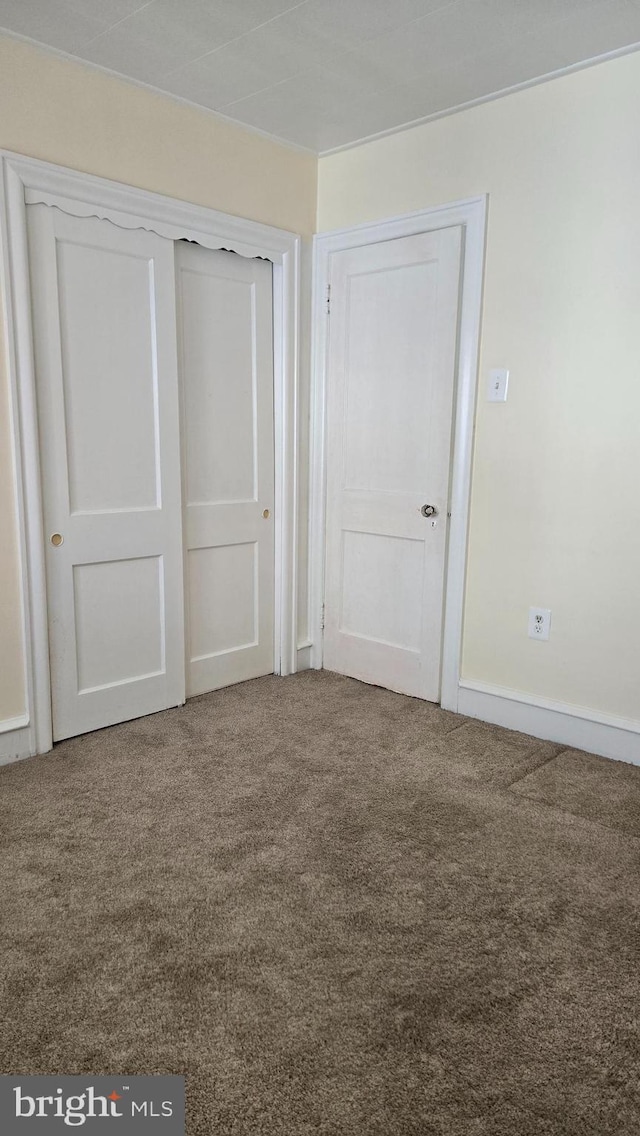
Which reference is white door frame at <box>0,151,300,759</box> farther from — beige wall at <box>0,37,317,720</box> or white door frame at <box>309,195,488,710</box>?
white door frame at <box>309,195,488,710</box>

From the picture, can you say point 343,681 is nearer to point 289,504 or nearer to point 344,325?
point 289,504

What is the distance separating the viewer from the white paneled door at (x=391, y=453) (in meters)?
3.16

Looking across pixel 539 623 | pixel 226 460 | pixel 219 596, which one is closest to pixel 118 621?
pixel 219 596

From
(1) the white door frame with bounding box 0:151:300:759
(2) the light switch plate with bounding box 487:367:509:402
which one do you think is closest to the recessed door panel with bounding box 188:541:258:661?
(1) the white door frame with bounding box 0:151:300:759

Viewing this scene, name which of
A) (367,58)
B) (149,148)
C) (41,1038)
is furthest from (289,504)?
(41,1038)

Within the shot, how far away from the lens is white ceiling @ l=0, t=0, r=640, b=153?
2254 millimetres

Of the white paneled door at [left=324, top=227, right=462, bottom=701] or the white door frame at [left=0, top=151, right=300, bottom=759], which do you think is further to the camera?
the white paneled door at [left=324, top=227, right=462, bottom=701]

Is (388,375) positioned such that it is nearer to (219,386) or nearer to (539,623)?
(219,386)

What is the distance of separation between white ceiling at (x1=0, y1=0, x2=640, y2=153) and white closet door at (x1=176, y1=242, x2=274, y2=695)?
2.13 feet

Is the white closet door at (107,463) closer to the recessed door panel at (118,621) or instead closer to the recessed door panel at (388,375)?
the recessed door panel at (118,621)

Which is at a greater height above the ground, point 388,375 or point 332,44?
point 332,44

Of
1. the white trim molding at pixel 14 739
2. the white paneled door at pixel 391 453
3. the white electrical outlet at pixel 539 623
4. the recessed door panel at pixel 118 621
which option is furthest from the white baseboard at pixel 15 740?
the white electrical outlet at pixel 539 623

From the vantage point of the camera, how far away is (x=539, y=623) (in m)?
2.97

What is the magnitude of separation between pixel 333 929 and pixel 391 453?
211cm
